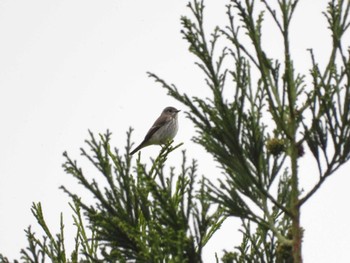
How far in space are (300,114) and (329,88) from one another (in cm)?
28

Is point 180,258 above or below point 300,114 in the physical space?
below

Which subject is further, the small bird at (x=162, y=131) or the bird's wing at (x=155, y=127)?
the bird's wing at (x=155, y=127)

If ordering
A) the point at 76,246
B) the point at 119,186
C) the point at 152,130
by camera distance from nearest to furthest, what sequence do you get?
1. the point at 119,186
2. the point at 76,246
3. the point at 152,130

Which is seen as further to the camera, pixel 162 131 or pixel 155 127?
pixel 155 127

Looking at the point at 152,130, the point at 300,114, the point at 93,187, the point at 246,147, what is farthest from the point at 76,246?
the point at 152,130

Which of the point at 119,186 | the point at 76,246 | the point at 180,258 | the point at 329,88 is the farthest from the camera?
the point at 76,246

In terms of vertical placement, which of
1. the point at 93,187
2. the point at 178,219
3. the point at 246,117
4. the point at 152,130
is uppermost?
the point at 152,130

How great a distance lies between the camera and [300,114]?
4.25 meters

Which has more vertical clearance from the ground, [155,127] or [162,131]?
[155,127]

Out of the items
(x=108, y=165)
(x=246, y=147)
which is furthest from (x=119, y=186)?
(x=246, y=147)

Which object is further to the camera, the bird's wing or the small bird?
the bird's wing

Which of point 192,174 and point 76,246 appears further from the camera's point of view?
point 76,246

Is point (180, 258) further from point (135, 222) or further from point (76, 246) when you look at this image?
point (76, 246)

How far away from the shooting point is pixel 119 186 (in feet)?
14.6
